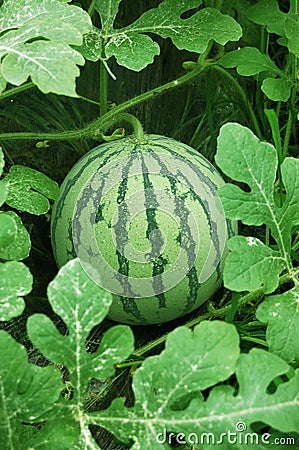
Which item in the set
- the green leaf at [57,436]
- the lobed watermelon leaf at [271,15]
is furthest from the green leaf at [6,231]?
the lobed watermelon leaf at [271,15]

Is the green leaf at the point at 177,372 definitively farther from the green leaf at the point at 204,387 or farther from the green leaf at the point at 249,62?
the green leaf at the point at 249,62

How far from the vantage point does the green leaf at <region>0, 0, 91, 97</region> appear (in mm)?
986

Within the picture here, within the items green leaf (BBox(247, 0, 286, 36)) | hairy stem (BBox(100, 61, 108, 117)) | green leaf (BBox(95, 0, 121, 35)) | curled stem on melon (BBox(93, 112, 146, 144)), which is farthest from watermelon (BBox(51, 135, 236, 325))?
green leaf (BBox(247, 0, 286, 36))

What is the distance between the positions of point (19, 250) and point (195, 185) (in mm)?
395

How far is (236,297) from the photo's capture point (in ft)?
4.18

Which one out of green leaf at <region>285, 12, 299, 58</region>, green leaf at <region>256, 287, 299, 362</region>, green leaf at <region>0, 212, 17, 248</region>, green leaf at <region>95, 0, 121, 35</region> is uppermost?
green leaf at <region>95, 0, 121, 35</region>

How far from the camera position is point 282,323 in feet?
3.59

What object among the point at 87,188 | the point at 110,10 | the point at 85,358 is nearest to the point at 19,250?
the point at 87,188

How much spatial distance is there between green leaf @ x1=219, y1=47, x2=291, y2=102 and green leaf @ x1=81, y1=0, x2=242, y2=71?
0.13 m

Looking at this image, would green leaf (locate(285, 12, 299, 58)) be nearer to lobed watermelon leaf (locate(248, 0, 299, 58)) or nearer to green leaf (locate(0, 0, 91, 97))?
lobed watermelon leaf (locate(248, 0, 299, 58))

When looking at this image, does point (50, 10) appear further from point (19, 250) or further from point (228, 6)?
point (228, 6)

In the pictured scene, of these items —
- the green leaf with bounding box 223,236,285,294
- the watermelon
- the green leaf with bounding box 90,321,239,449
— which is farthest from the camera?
the watermelon

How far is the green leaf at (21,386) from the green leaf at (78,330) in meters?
0.03

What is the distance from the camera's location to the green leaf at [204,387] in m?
0.90
